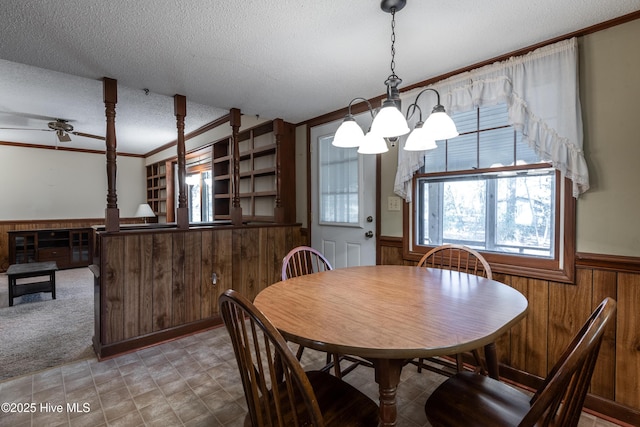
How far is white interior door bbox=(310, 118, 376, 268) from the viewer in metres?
3.07

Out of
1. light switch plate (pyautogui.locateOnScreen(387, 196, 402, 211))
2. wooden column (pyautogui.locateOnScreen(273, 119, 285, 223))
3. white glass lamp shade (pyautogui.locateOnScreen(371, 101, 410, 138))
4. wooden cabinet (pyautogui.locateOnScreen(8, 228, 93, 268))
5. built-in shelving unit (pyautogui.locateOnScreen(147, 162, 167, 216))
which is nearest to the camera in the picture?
white glass lamp shade (pyautogui.locateOnScreen(371, 101, 410, 138))

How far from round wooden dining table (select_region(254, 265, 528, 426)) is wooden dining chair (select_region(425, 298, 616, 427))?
7.6 inches

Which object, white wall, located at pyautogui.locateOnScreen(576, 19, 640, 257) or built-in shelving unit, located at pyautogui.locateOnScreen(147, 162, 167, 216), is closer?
white wall, located at pyautogui.locateOnScreen(576, 19, 640, 257)

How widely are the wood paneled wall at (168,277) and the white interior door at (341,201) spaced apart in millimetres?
645

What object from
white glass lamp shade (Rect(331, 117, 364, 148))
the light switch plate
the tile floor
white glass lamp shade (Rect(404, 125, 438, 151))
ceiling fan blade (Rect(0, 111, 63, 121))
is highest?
ceiling fan blade (Rect(0, 111, 63, 121))

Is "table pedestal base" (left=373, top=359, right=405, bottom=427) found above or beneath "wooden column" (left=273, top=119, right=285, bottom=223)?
beneath

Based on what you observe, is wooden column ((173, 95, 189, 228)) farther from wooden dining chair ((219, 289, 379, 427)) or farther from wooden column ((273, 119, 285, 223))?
wooden dining chair ((219, 289, 379, 427))

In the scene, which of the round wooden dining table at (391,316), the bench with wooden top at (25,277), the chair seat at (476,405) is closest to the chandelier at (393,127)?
the round wooden dining table at (391,316)

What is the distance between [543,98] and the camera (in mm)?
1950

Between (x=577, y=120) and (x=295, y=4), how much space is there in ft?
5.74

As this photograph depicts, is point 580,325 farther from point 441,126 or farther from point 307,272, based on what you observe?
point 307,272

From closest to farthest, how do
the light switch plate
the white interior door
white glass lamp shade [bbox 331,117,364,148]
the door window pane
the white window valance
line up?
white glass lamp shade [bbox 331,117,364,148]
the white window valance
the light switch plate
the white interior door
the door window pane

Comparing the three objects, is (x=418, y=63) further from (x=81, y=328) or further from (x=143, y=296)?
(x=81, y=328)

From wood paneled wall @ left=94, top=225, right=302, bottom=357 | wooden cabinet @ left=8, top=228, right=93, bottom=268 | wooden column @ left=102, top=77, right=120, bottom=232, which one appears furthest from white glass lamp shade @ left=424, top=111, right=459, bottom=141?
wooden cabinet @ left=8, top=228, right=93, bottom=268
